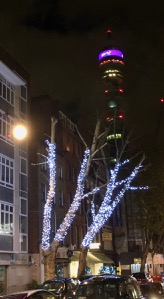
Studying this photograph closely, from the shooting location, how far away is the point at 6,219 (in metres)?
30.1

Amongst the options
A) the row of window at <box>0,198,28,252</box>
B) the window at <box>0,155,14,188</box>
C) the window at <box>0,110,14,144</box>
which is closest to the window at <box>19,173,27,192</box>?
Answer: the row of window at <box>0,198,28,252</box>

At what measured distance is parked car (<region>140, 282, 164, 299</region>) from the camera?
1707 cm

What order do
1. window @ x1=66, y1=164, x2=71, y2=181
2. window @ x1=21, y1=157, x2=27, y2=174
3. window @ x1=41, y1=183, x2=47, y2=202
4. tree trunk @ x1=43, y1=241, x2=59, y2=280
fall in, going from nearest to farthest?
1. tree trunk @ x1=43, y1=241, x2=59, y2=280
2. window @ x1=21, y1=157, x2=27, y2=174
3. window @ x1=41, y1=183, x2=47, y2=202
4. window @ x1=66, y1=164, x2=71, y2=181

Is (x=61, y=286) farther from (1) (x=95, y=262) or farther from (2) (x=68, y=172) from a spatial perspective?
(1) (x=95, y=262)

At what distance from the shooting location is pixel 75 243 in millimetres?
42625

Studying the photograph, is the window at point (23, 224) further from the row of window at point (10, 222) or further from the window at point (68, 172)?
the window at point (68, 172)

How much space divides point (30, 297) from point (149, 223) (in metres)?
33.0

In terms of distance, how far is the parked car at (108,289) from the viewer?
38.7ft

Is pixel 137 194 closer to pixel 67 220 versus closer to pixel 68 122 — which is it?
pixel 68 122

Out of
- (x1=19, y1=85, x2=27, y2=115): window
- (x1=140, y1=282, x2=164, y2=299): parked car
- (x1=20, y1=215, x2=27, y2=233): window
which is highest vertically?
(x1=19, y1=85, x2=27, y2=115): window

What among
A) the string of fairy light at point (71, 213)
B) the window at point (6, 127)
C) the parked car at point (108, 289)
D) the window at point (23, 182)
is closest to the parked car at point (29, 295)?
the parked car at point (108, 289)

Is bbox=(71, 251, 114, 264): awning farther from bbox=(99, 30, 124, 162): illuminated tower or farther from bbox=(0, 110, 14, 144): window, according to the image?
bbox=(99, 30, 124, 162): illuminated tower

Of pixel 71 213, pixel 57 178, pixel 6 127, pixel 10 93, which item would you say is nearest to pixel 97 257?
pixel 57 178

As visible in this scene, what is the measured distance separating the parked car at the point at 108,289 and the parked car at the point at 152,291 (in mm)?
4939
